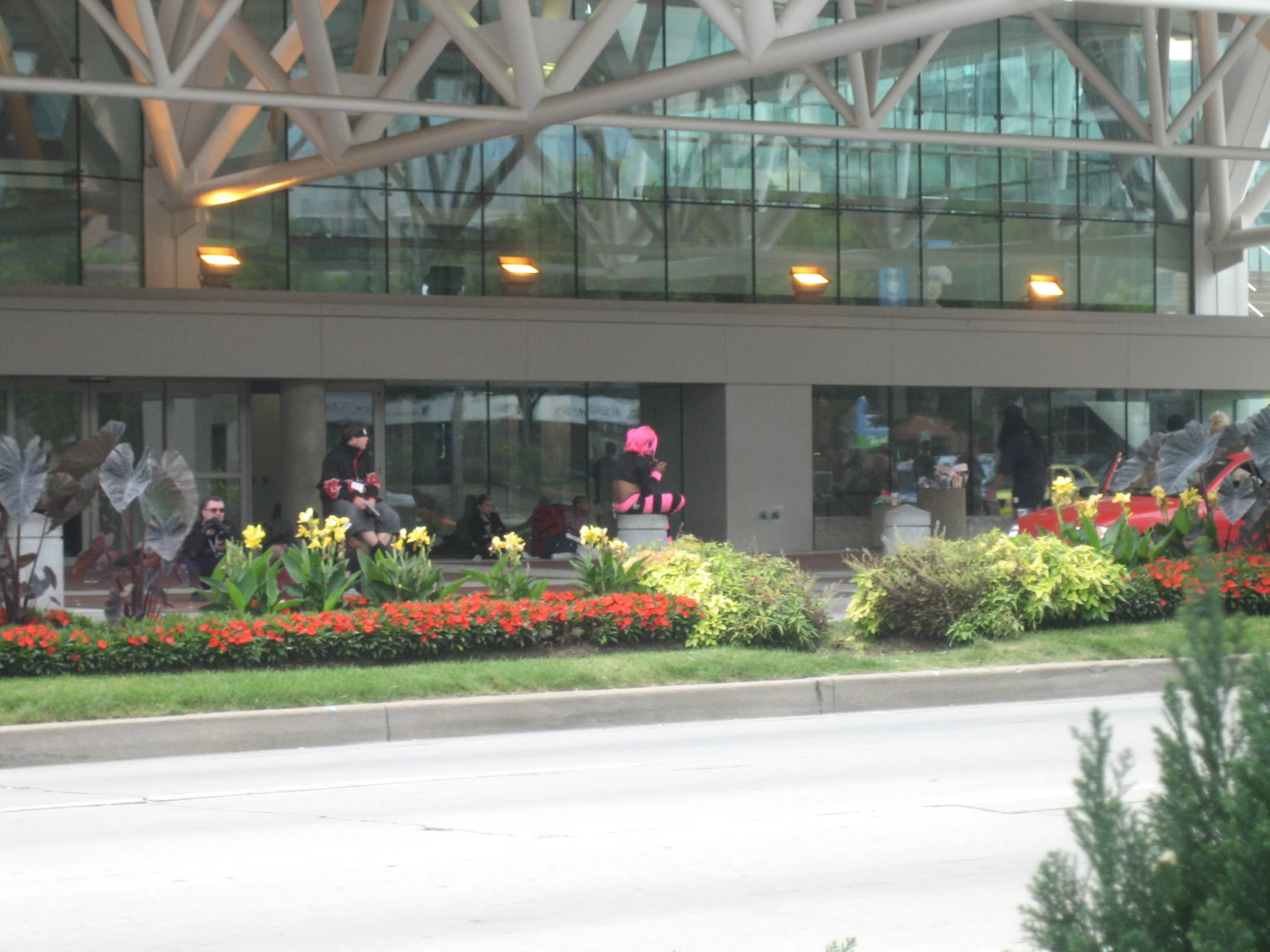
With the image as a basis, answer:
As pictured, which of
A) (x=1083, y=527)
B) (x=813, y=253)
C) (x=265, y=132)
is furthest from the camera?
(x=813, y=253)

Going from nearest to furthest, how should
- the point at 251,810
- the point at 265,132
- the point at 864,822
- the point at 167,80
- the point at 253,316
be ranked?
the point at 864,822
the point at 251,810
the point at 167,80
the point at 253,316
the point at 265,132

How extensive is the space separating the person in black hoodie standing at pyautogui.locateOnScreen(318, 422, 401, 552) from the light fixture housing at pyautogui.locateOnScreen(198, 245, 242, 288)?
11.0 metres

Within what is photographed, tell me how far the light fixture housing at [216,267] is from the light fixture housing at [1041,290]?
15.0 meters

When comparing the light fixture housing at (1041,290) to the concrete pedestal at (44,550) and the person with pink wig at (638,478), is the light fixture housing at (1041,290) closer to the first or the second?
the person with pink wig at (638,478)

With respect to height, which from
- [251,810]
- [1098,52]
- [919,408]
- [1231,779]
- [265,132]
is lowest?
[251,810]

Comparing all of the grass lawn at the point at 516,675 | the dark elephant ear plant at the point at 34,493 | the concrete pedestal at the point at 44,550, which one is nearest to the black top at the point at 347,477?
the dark elephant ear plant at the point at 34,493

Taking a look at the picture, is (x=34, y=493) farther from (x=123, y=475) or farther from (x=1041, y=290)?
(x=1041, y=290)

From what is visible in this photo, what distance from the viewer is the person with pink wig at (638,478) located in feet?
53.5

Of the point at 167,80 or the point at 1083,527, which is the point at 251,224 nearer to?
the point at 167,80

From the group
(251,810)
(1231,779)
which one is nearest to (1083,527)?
(251,810)

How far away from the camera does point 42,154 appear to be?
25.2 meters

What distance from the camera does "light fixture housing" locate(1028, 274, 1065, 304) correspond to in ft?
101

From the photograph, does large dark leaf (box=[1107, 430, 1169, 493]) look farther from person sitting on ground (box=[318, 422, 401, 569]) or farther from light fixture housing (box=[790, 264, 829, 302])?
light fixture housing (box=[790, 264, 829, 302])

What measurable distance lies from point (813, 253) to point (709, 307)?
3.05m
